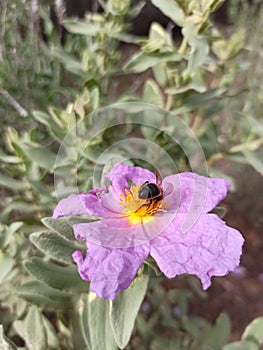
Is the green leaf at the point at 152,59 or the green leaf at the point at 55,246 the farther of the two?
the green leaf at the point at 152,59

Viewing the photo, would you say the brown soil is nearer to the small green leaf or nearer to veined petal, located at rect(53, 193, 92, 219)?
the small green leaf

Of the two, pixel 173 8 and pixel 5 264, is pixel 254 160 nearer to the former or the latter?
pixel 173 8

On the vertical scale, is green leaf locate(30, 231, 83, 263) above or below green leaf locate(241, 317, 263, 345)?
above

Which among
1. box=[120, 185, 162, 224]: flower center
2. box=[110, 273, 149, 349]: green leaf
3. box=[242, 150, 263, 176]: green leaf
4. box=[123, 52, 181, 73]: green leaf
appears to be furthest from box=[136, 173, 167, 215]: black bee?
box=[242, 150, 263, 176]: green leaf

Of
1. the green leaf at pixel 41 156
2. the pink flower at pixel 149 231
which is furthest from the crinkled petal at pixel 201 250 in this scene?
the green leaf at pixel 41 156

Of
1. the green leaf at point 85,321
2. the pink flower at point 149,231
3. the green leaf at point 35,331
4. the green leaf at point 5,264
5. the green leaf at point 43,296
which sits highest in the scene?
the pink flower at point 149,231

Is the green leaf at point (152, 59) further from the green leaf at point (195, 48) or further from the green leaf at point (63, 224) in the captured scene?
→ the green leaf at point (63, 224)
